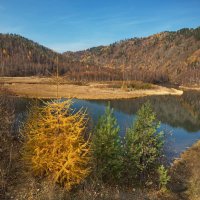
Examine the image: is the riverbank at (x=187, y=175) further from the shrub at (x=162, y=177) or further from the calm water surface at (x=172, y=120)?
the shrub at (x=162, y=177)

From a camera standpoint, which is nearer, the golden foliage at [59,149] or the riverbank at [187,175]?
the golden foliage at [59,149]

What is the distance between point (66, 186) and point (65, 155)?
256 centimetres

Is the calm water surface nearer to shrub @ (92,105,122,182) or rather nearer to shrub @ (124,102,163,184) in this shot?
shrub @ (124,102,163,184)

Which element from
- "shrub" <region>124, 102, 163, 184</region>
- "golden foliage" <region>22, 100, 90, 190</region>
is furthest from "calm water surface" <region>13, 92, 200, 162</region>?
"golden foliage" <region>22, 100, 90, 190</region>

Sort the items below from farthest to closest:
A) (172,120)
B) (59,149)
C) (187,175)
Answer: (172,120), (187,175), (59,149)

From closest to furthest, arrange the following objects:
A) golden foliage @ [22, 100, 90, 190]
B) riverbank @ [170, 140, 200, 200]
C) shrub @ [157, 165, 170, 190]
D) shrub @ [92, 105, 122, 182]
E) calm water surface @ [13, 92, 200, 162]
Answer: golden foliage @ [22, 100, 90, 190] < shrub @ [92, 105, 122, 182] < shrub @ [157, 165, 170, 190] < riverbank @ [170, 140, 200, 200] < calm water surface @ [13, 92, 200, 162]

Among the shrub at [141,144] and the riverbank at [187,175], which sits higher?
the shrub at [141,144]

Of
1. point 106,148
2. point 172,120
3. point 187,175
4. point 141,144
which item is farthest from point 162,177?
point 172,120

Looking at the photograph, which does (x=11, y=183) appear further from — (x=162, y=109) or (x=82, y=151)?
(x=162, y=109)

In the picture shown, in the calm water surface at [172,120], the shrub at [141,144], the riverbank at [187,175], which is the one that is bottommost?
the riverbank at [187,175]

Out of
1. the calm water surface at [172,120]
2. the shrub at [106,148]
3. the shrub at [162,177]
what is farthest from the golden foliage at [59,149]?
the calm water surface at [172,120]

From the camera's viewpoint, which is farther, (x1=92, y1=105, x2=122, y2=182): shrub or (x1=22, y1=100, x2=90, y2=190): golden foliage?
(x1=92, y1=105, x2=122, y2=182): shrub

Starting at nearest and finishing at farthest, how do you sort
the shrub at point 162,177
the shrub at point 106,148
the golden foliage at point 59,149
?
1. the golden foliage at point 59,149
2. the shrub at point 106,148
3. the shrub at point 162,177

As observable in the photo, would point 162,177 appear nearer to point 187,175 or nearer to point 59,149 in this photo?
point 187,175
